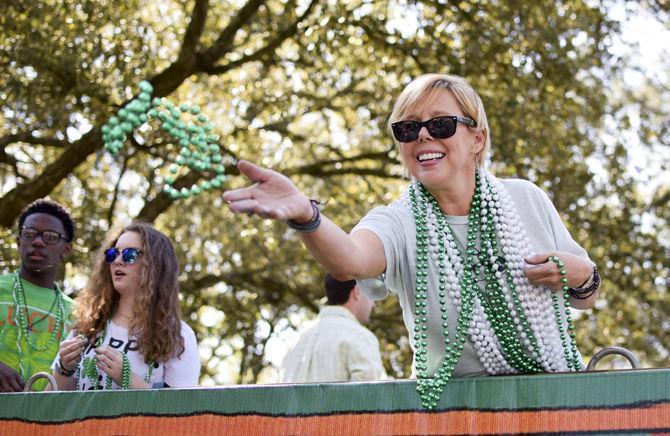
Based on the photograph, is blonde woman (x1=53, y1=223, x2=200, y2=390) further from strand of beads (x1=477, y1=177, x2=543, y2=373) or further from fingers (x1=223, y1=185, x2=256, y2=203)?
fingers (x1=223, y1=185, x2=256, y2=203)

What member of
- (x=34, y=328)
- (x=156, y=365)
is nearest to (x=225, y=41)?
(x=34, y=328)

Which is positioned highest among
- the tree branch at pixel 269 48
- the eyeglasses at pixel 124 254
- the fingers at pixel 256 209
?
the tree branch at pixel 269 48

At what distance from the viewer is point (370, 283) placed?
3094 millimetres

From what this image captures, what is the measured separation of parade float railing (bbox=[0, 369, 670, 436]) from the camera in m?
2.74

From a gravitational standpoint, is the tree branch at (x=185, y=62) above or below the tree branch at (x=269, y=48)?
below

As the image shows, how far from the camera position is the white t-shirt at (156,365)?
418 cm

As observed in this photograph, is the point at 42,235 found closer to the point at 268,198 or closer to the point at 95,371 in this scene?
the point at 95,371

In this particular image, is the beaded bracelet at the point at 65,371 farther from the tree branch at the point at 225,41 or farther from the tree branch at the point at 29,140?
the tree branch at the point at 225,41

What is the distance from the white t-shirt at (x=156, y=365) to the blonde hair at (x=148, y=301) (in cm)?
3

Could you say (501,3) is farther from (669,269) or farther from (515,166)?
(669,269)

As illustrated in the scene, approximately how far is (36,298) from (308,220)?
9.69 feet

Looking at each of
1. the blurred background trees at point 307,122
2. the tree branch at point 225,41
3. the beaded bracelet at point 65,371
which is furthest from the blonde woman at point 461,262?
the tree branch at point 225,41

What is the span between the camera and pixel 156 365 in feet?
13.8

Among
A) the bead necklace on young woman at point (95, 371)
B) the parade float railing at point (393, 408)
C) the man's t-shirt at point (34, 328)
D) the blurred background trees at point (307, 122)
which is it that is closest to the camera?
the parade float railing at point (393, 408)
